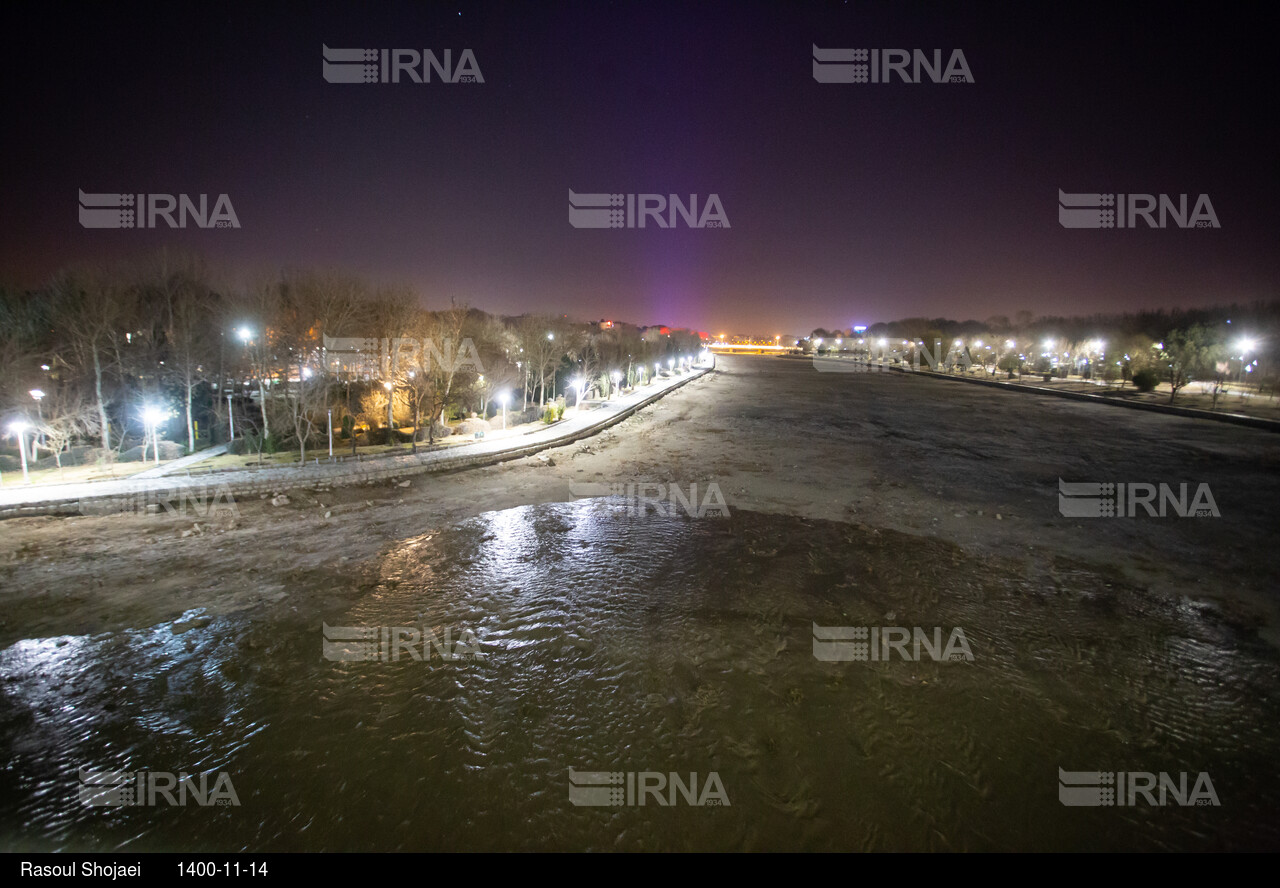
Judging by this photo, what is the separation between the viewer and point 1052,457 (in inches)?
670

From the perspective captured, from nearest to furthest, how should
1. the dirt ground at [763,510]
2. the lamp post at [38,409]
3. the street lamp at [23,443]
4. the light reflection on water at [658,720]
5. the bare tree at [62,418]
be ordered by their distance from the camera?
the light reflection on water at [658,720]
the dirt ground at [763,510]
the street lamp at [23,443]
the lamp post at [38,409]
the bare tree at [62,418]

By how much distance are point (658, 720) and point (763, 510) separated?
676 centimetres

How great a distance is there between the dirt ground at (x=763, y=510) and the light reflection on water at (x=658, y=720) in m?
0.82

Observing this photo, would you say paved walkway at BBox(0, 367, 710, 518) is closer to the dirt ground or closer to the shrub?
the dirt ground

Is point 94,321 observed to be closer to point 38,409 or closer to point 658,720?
point 38,409

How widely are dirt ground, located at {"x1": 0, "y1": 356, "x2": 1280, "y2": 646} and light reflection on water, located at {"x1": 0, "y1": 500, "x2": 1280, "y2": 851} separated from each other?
2.68 ft

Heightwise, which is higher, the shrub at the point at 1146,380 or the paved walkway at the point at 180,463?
the shrub at the point at 1146,380

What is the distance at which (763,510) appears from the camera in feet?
35.8

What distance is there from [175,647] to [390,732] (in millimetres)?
3015

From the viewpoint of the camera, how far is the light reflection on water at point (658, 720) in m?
3.66

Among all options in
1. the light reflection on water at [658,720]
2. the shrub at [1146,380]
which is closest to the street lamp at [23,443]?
the light reflection on water at [658,720]

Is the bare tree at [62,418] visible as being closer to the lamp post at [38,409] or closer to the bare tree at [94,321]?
the lamp post at [38,409]

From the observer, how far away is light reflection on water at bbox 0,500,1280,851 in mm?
3662

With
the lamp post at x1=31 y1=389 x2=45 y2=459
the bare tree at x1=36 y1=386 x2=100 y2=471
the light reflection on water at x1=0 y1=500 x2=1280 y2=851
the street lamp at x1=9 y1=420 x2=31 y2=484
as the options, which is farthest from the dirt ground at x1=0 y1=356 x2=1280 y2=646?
the lamp post at x1=31 y1=389 x2=45 y2=459
